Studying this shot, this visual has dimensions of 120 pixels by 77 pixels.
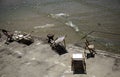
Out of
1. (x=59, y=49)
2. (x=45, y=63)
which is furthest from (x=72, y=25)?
(x=45, y=63)

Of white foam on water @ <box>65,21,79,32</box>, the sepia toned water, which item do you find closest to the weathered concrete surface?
the sepia toned water

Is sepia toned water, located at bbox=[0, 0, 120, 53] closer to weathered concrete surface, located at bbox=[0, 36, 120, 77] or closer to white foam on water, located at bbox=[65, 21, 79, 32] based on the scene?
white foam on water, located at bbox=[65, 21, 79, 32]

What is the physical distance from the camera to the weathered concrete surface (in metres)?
14.9

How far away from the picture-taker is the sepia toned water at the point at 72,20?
25794mm

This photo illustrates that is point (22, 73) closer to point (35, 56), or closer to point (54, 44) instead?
point (35, 56)

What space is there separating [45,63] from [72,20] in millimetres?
17757

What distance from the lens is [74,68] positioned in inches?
603

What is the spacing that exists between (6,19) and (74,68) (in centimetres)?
2673

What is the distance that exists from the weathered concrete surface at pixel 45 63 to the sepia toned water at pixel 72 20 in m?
6.30

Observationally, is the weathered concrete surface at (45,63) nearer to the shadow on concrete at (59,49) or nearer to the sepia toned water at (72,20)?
the shadow on concrete at (59,49)

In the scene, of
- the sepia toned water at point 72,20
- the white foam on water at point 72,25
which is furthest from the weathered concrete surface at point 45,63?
the white foam on water at point 72,25

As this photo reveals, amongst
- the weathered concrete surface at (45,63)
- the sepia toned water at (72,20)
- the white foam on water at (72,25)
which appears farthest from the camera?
the white foam on water at (72,25)

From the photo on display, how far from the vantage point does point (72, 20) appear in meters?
33.4

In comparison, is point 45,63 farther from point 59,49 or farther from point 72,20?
point 72,20
